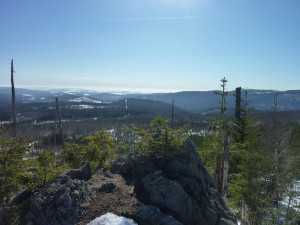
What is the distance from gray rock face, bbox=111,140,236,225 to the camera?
6.19m

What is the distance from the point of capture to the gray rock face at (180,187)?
244 inches

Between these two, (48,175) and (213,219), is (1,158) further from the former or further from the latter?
(213,219)

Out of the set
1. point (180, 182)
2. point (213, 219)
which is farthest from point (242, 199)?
point (180, 182)

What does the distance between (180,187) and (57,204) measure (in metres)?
3.80

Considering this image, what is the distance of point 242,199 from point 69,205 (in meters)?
11.5

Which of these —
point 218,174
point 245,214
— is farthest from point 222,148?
point 245,214

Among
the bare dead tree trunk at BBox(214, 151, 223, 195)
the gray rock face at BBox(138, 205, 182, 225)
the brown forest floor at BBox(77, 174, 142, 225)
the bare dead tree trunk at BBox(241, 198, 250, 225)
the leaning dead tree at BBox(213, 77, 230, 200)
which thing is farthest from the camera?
the bare dead tree trunk at BBox(241, 198, 250, 225)

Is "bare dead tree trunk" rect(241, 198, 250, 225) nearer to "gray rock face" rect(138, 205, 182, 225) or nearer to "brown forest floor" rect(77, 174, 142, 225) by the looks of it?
"gray rock face" rect(138, 205, 182, 225)

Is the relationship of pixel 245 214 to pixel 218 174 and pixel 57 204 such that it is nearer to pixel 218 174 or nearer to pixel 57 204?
pixel 218 174

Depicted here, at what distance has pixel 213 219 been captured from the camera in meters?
6.48

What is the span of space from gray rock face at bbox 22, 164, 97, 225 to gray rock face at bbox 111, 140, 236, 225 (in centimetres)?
199

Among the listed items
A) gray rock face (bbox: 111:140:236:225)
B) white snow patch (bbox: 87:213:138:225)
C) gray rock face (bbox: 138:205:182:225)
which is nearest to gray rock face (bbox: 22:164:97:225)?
white snow patch (bbox: 87:213:138:225)

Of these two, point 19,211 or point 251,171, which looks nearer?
point 19,211

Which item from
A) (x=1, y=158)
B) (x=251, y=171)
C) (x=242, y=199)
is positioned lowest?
(x=242, y=199)
